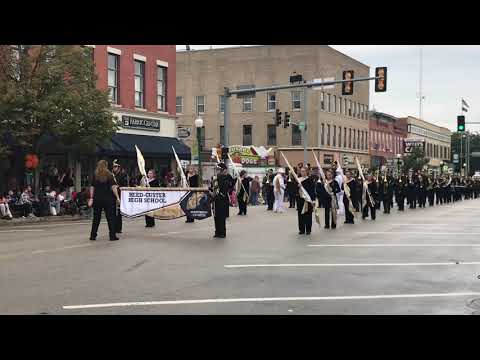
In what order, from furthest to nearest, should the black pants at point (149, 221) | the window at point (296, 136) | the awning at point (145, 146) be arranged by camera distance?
1. the window at point (296, 136)
2. the awning at point (145, 146)
3. the black pants at point (149, 221)

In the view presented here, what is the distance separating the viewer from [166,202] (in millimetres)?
17062

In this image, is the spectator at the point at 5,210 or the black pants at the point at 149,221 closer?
the black pants at the point at 149,221

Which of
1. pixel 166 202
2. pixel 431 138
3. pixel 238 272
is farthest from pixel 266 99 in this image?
pixel 238 272

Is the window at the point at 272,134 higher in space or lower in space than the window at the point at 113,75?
lower

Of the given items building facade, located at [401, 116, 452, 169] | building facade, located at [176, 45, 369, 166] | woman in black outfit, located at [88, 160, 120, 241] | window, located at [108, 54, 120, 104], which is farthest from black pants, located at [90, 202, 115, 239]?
building facade, located at [401, 116, 452, 169]

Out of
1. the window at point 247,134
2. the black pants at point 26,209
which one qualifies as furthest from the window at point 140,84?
the window at point 247,134

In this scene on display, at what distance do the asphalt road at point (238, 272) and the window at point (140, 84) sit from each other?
17255 millimetres

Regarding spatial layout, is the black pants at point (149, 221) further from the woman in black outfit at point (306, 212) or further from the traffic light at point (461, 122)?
the traffic light at point (461, 122)

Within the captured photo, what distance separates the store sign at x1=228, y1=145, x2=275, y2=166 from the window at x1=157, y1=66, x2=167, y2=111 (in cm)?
789

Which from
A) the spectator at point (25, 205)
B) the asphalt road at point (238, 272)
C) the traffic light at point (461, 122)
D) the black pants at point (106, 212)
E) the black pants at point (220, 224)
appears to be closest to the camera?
the asphalt road at point (238, 272)

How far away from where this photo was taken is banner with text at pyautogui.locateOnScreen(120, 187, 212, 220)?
16781mm

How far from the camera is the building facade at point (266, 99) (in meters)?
56.2
